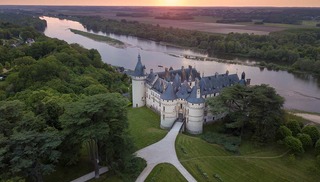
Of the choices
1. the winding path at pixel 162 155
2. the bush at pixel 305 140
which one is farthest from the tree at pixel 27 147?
the bush at pixel 305 140

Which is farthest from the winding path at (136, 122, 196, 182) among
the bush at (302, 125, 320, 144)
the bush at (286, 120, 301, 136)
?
the bush at (302, 125, 320, 144)

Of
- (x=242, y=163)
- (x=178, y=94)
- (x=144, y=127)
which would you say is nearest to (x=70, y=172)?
(x=144, y=127)

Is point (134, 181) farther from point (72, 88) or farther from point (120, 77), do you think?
point (120, 77)

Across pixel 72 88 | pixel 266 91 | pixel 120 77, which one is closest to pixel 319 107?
pixel 266 91

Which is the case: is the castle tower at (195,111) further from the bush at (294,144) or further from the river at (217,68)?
the river at (217,68)

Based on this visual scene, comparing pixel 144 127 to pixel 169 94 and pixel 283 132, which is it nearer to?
pixel 169 94

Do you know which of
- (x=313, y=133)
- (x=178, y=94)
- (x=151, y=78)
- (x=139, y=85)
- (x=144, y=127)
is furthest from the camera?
(x=151, y=78)
